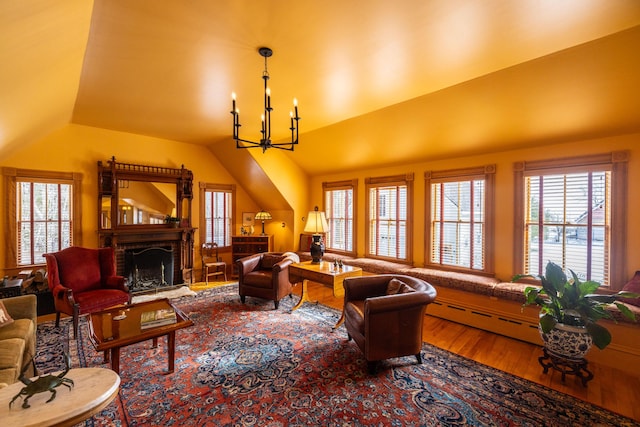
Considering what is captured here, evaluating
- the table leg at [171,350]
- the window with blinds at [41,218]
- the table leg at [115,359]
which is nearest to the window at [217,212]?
the window with blinds at [41,218]

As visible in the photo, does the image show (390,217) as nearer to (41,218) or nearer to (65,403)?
(65,403)

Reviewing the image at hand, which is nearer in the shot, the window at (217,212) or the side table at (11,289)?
the side table at (11,289)

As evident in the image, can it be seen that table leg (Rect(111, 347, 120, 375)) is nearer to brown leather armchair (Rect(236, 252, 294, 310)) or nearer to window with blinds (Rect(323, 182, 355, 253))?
brown leather armchair (Rect(236, 252, 294, 310))

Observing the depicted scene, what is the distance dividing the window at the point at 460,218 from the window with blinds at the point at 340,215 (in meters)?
1.71

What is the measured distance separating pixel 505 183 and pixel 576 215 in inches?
33.5

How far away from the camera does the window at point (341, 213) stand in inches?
232

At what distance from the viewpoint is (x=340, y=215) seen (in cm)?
615

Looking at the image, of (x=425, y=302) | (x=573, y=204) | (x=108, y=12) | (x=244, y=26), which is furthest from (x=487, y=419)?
A: (x=108, y=12)

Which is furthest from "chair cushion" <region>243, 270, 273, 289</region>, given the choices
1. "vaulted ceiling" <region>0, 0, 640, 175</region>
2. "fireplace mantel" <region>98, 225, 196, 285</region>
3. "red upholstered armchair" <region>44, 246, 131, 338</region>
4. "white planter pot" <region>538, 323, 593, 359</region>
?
"white planter pot" <region>538, 323, 593, 359</region>

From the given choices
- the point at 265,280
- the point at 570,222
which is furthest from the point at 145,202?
the point at 570,222

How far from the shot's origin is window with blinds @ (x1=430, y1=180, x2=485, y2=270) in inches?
163

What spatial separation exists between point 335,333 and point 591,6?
3607mm

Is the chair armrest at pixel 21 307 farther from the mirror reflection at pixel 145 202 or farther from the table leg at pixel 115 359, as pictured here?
the mirror reflection at pixel 145 202

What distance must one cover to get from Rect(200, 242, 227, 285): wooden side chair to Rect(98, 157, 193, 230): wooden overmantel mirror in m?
0.68
